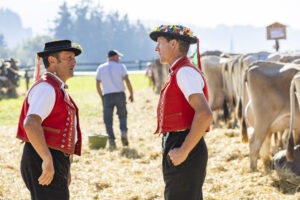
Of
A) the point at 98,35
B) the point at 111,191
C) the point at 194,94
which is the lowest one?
the point at 111,191

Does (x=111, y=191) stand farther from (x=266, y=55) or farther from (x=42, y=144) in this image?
(x=266, y=55)

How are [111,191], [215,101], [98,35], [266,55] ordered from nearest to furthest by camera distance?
[111,191], [266,55], [215,101], [98,35]

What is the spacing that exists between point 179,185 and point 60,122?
903 millimetres

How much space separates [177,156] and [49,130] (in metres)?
0.88

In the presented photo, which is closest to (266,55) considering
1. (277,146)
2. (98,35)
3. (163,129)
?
(277,146)

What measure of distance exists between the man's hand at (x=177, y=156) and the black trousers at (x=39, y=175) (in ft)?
2.62

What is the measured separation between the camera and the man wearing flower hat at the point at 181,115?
2664 millimetres

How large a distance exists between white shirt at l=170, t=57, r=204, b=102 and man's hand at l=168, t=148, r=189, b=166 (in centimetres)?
33

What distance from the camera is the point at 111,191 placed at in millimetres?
5758

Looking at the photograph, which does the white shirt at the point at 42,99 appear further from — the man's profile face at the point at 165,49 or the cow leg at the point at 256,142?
the cow leg at the point at 256,142

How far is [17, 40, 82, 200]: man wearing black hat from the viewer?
2.72 meters

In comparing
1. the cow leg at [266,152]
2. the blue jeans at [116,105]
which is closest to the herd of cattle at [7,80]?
the blue jeans at [116,105]

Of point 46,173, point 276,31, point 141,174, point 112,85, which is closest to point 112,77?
point 112,85

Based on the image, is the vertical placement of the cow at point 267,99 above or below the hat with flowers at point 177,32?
below
